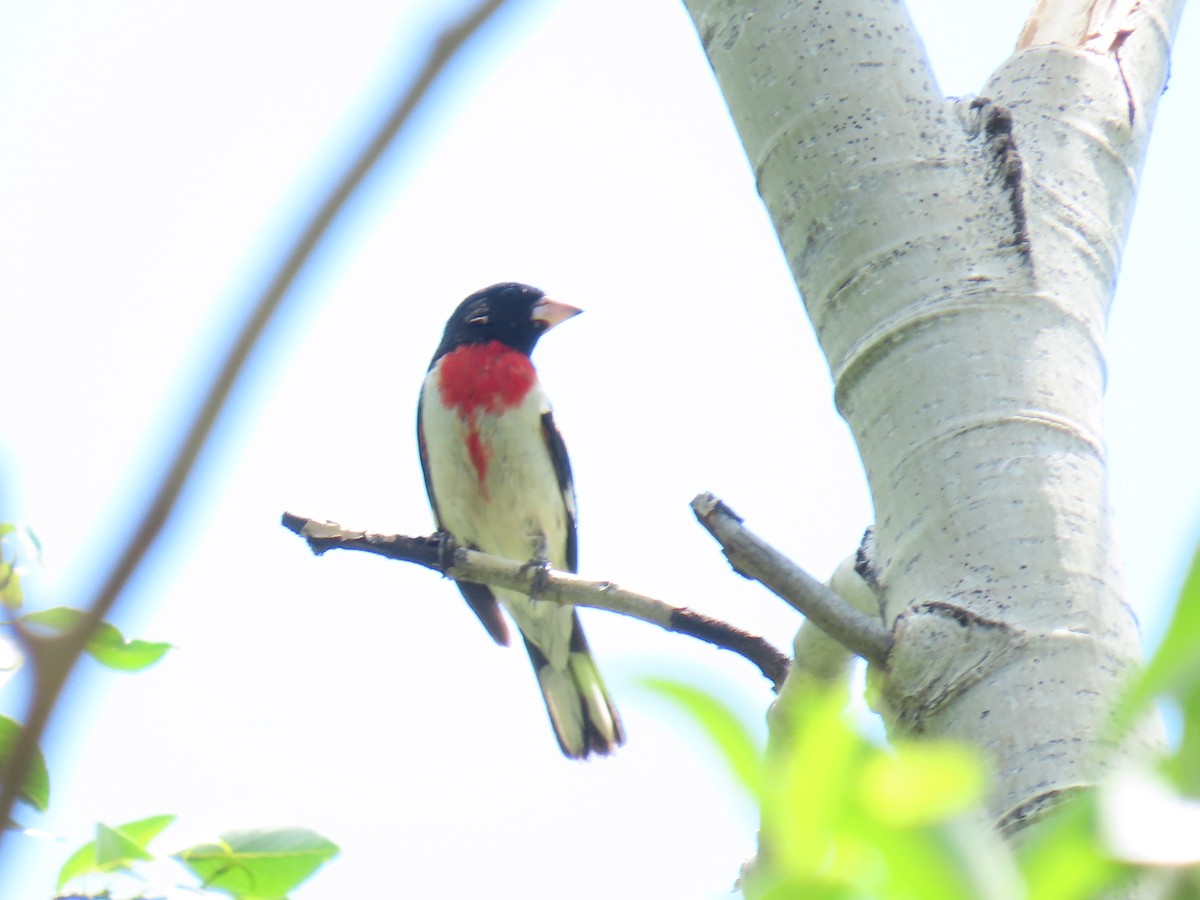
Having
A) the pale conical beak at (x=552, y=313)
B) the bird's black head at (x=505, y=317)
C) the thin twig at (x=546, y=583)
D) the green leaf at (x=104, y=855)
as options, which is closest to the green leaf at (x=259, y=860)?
the green leaf at (x=104, y=855)

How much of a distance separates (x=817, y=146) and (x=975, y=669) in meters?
1.08

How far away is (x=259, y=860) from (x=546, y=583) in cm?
136

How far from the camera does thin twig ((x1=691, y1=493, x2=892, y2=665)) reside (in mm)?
1936

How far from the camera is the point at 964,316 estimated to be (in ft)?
7.13

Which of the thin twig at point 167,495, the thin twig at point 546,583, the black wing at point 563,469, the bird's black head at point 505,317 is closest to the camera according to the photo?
the thin twig at point 167,495

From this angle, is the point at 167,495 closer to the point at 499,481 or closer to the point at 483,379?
the point at 499,481

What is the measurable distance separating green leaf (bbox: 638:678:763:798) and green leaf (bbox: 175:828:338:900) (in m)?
1.22

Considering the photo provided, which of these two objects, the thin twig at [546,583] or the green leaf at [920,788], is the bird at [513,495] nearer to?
the thin twig at [546,583]

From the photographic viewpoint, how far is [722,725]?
2.22ft

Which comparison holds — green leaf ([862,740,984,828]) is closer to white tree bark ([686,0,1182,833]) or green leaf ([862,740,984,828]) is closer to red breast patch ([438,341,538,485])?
white tree bark ([686,0,1182,833])

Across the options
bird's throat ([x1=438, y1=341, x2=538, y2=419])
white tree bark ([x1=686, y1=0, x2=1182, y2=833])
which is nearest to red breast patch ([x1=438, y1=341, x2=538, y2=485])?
bird's throat ([x1=438, y1=341, x2=538, y2=419])

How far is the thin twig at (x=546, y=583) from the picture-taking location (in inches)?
108

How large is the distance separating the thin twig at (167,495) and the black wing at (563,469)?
519cm

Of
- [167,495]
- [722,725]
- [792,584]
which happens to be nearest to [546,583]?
[792,584]
